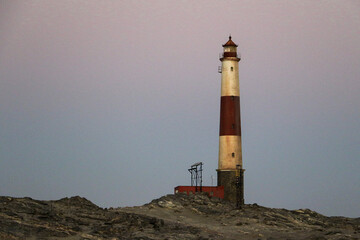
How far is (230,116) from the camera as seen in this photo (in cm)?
7906

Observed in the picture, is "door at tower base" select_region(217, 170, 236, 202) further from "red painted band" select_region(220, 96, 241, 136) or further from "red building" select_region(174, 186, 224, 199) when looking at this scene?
"red painted band" select_region(220, 96, 241, 136)

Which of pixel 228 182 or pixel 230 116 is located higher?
pixel 230 116

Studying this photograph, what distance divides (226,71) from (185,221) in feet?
76.0

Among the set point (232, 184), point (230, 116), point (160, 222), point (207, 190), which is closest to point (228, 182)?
point (232, 184)

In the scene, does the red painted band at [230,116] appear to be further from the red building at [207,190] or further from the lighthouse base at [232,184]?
the red building at [207,190]

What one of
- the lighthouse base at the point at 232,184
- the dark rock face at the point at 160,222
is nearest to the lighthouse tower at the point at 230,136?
the lighthouse base at the point at 232,184

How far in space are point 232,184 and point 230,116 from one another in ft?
26.1

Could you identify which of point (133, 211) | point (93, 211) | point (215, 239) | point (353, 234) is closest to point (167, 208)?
point (133, 211)

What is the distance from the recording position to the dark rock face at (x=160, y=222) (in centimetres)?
5397

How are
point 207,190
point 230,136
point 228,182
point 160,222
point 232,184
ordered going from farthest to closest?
point 230,136
point 228,182
point 232,184
point 207,190
point 160,222

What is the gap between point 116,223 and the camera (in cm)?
5875

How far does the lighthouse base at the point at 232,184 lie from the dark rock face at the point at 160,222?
128 inches

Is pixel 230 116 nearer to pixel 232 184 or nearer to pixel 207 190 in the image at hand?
pixel 232 184

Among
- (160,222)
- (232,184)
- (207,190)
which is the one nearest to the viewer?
(160,222)
